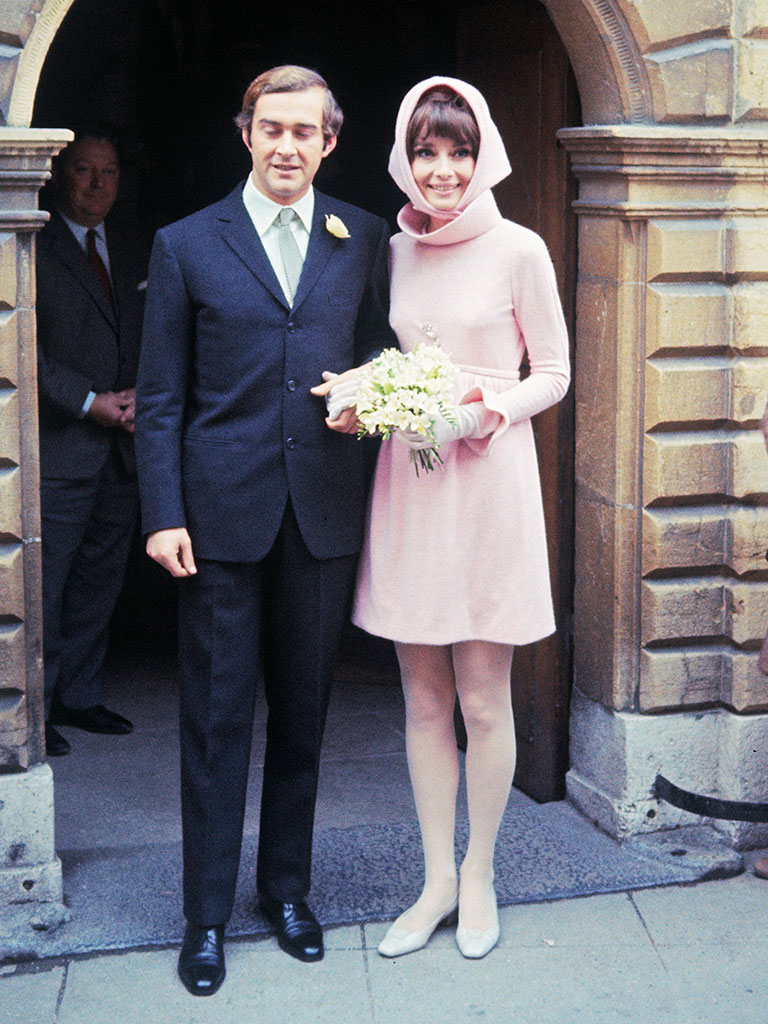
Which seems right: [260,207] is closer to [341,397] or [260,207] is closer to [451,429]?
[341,397]

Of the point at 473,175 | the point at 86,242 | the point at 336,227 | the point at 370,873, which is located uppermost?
the point at 86,242

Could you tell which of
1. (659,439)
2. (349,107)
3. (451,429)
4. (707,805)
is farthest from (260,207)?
(349,107)

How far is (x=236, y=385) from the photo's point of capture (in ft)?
11.4

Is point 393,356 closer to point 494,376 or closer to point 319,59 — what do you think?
point 494,376

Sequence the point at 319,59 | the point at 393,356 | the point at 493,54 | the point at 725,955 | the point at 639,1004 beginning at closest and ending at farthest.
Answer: the point at 393,356, the point at 639,1004, the point at 725,955, the point at 493,54, the point at 319,59

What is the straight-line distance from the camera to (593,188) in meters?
4.37

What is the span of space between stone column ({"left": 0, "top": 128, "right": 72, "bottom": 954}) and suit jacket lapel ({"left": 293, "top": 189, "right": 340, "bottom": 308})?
696 mm

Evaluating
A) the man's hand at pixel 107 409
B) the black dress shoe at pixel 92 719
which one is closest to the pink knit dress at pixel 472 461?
the man's hand at pixel 107 409

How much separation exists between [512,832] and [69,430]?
83.5 inches

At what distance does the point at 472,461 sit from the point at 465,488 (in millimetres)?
69

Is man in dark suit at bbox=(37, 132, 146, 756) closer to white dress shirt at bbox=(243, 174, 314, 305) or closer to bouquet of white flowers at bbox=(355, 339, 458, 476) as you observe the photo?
white dress shirt at bbox=(243, 174, 314, 305)

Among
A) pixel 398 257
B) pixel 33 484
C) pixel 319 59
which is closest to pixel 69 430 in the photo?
pixel 33 484

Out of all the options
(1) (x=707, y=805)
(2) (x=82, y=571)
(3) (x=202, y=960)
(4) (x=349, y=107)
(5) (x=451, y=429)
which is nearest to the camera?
(5) (x=451, y=429)

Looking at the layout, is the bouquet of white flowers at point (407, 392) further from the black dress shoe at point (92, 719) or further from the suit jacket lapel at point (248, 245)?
the black dress shoe at point (92, 719)
